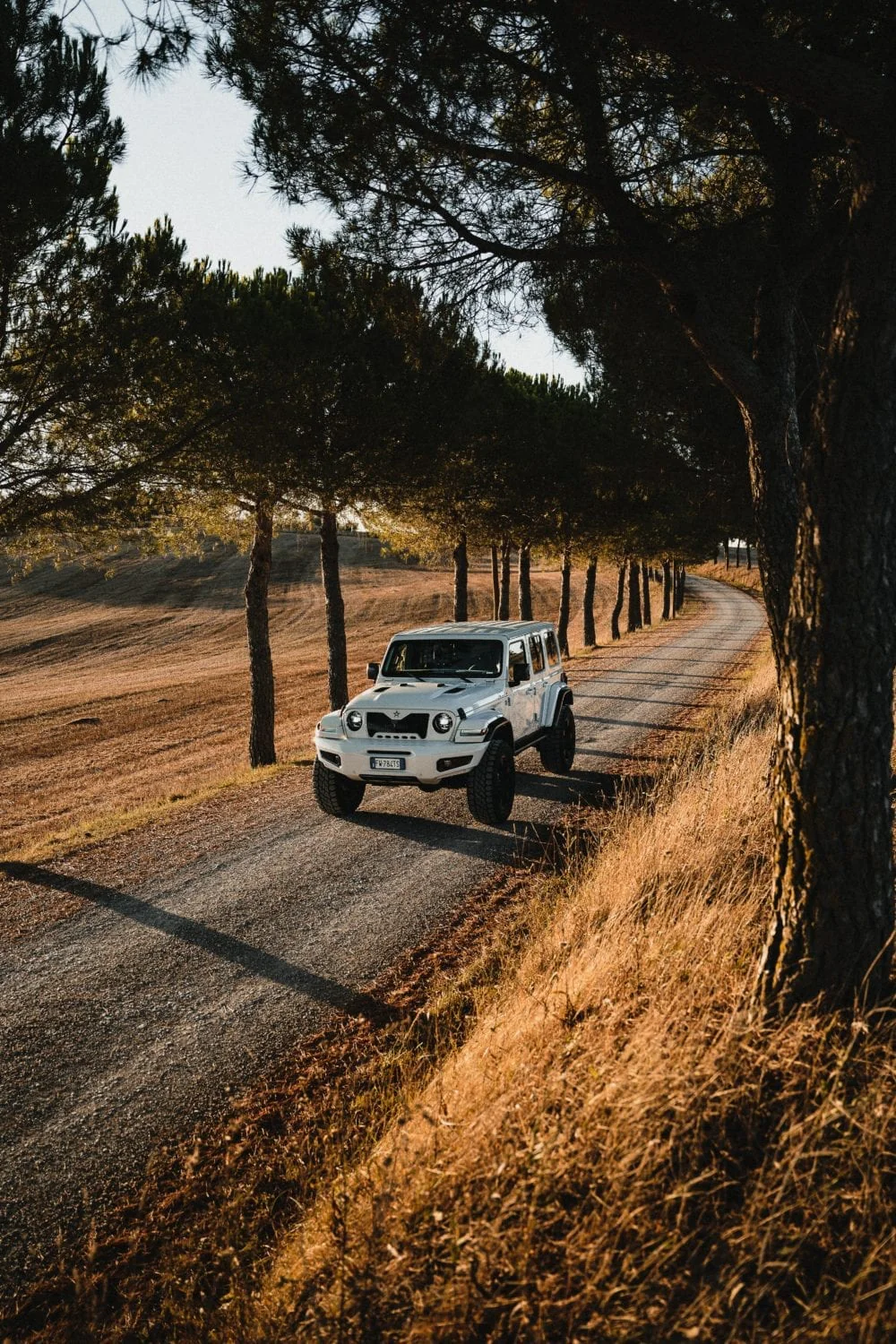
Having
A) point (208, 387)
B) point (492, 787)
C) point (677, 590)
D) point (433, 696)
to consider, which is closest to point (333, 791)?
point (433, 696)

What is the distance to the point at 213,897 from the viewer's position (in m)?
6.95

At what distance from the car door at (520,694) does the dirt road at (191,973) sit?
0.94 meters

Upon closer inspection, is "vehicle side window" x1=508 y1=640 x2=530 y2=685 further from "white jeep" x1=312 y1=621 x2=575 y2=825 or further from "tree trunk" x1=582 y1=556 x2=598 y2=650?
"tree trunk" x1=582 y1=556 x2=598 y2=650

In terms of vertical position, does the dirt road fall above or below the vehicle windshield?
below

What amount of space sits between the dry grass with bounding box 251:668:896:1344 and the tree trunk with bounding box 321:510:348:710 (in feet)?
41.7

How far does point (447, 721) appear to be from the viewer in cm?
849

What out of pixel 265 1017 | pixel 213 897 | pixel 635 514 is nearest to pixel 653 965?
pixel 265 1017

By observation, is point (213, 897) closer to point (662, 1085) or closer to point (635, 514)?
point (662, 1085)

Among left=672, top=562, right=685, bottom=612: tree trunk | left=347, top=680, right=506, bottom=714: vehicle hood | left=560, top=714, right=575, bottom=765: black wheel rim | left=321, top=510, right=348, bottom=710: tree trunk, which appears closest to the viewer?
left=347, top=680, right=506, bottom=714: vehicle hood

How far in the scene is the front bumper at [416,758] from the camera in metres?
8.39

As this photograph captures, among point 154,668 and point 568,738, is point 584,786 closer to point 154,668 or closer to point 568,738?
point 568,738

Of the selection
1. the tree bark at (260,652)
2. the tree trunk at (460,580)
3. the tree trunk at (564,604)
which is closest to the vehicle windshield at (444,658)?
the tree bark at (260,652)

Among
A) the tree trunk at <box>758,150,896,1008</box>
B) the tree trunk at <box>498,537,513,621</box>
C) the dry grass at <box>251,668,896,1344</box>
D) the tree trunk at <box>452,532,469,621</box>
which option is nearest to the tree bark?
the tree trunk at <box>452,532,469,621</box>

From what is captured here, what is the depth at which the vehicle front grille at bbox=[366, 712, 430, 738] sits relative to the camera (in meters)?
8.55
